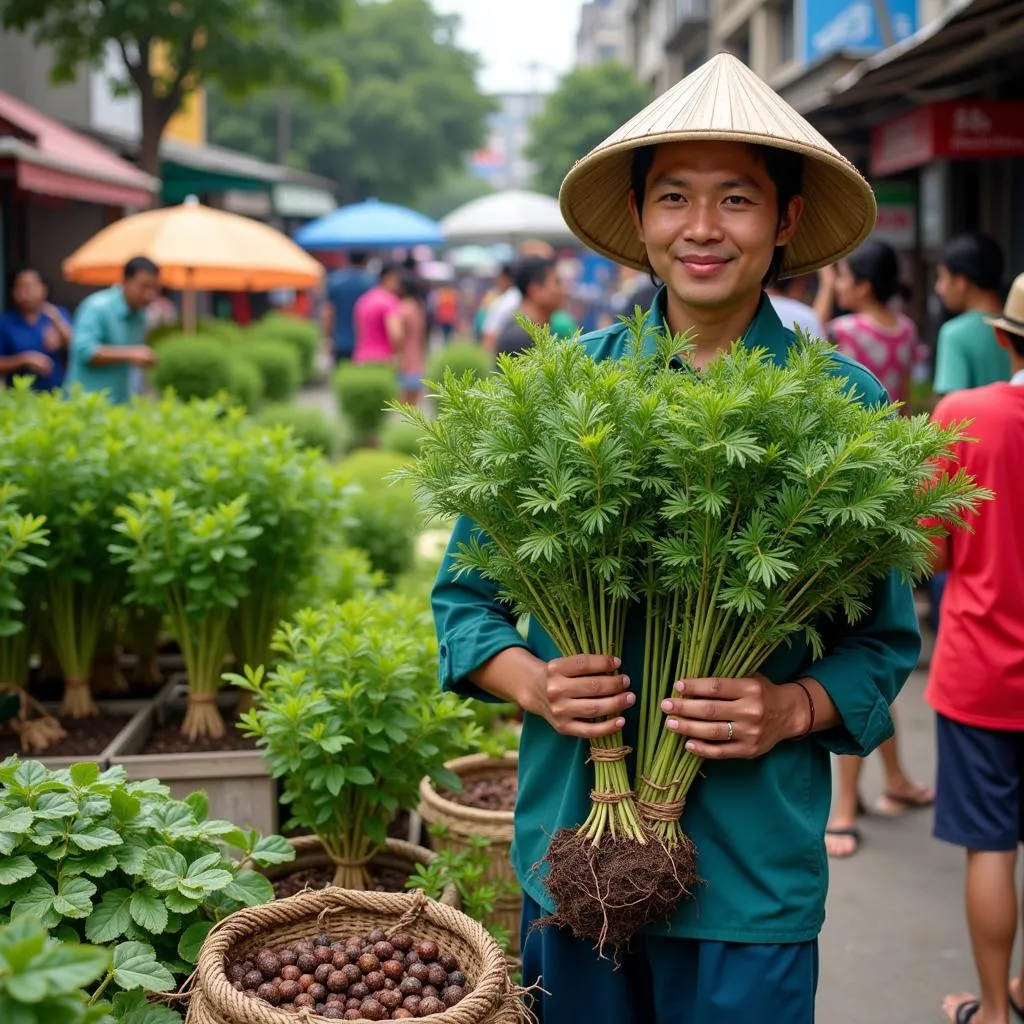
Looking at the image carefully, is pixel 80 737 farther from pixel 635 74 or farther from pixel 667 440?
pixel 635 74

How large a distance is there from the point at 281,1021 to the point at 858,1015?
2316 millimetres

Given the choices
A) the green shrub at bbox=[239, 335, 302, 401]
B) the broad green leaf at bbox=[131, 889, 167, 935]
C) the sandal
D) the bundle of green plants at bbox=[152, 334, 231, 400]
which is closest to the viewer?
the broad green leaf at bbox=[131, 889, 167, 935]

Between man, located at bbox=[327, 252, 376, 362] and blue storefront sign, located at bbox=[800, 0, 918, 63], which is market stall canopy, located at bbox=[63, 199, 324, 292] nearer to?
man, located at bbox=[327, 252, 376, 362]

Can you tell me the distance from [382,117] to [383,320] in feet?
138

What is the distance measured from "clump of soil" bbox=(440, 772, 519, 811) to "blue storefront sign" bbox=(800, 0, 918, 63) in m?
8.84

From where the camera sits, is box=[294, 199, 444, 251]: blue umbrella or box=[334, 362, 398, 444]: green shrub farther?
box=[294, 199, 444, 251]: blue umbrella

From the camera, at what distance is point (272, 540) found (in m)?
4.03

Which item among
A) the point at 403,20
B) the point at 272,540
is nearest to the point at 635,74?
the point at 403,20

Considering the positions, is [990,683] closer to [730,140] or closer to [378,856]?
[378,856]

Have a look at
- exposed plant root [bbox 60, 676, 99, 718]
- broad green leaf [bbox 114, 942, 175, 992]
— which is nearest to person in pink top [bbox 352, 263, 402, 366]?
exposed plant root [bbox 60, 676, 99, 718]

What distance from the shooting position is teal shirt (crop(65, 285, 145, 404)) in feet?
→ 26.9

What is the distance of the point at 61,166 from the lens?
12086 mm

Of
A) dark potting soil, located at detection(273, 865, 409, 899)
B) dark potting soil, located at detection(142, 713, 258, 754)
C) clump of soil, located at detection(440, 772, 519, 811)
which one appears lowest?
dark potting soil, located at detection(273, 865, 409, 899)

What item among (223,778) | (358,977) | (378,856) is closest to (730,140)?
(358,977)
